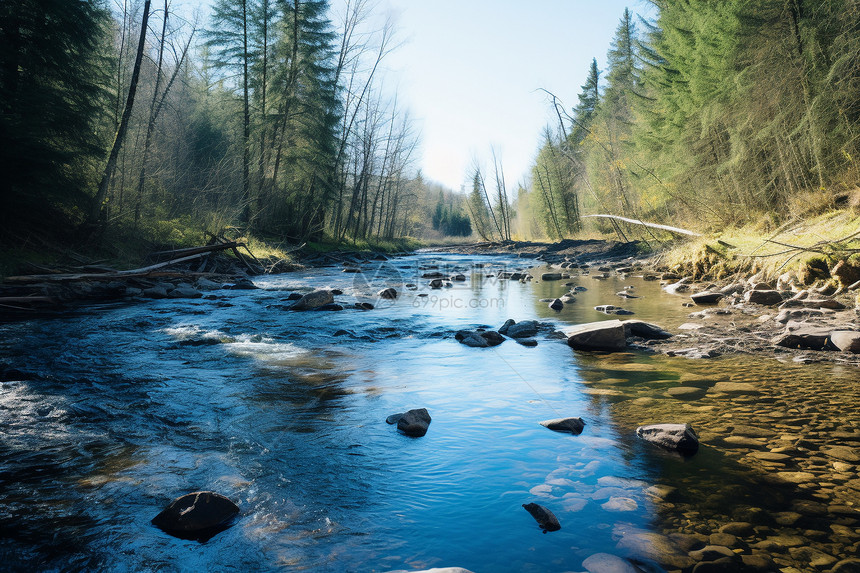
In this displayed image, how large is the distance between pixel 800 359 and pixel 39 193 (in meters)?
14.6

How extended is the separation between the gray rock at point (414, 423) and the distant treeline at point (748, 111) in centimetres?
1029

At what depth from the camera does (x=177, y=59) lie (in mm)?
19484

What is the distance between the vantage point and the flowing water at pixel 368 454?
231 cm

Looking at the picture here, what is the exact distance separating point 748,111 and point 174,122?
69.0 feet

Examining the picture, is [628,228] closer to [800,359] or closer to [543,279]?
[543,279]

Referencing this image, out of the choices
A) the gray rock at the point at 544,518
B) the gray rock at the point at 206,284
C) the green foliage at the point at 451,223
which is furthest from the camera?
the green foliage at the point at 451,223

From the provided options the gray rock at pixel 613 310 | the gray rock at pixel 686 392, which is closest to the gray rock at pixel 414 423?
the gray rock at pixel 686 392

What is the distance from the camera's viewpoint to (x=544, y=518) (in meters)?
2.47

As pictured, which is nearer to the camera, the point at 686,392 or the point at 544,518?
the point at 544,518

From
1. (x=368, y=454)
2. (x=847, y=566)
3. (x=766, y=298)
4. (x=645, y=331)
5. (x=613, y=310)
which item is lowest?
(x=368, y=454)

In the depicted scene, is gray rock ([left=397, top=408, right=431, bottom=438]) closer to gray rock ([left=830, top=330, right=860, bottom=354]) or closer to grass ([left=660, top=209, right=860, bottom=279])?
gray rock ([left=830, top=330, right=860, bottom=354])

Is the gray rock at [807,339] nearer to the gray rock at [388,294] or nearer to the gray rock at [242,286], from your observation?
the gray rock at [388,294]

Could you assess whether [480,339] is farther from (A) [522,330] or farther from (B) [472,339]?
(A) [522,330]

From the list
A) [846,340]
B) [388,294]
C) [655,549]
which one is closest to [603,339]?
[846,340]
